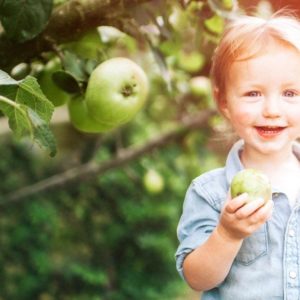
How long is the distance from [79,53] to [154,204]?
215 cm

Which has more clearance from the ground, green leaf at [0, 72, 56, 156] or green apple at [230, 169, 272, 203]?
green leaf at [0, 72, 56, 156]

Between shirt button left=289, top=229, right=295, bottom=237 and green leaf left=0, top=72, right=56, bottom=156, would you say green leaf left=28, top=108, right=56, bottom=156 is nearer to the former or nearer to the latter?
green leaf left=0, top=72, right=56, bottom=156

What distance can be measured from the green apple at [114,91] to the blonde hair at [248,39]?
0.15m

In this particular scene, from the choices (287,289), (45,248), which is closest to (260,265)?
(287,289)

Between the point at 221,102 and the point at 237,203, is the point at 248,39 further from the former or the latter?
the point at 237,203

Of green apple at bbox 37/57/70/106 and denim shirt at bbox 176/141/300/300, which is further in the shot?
green apple at bbox 37/57/70/106

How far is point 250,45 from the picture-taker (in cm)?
100

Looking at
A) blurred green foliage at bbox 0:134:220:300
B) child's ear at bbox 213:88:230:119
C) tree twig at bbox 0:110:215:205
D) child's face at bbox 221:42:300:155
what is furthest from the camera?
blurred green foliage at bbox 0:134:220:300

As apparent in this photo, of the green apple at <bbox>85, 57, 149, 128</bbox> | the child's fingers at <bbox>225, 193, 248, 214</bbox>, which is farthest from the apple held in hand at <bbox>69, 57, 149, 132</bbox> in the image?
the child's fingers at <bbox>225, 193, 248, 214</bbox>

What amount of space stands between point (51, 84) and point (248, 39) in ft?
1.29

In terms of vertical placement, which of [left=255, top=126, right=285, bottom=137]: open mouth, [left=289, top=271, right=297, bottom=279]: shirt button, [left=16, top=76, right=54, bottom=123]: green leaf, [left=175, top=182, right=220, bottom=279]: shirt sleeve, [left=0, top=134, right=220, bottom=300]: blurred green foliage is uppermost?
[left=16, top=76, right=54, bottom=123]: green leaf

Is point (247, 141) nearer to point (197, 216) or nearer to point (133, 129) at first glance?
point (197, 216)

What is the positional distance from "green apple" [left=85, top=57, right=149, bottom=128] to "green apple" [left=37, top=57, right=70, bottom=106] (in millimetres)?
85

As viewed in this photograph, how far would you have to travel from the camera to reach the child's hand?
88 centimetres
